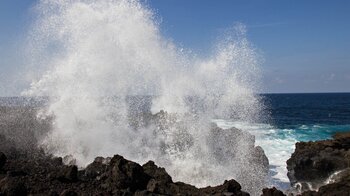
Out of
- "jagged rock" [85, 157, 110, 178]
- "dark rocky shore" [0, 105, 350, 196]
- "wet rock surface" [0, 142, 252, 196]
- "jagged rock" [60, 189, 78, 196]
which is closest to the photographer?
"jagged rock" [60, 189, 78, 196]

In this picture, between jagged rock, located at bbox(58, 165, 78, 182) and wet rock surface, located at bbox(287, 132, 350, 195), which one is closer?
jagged rock, located at bbox(58, 165, 78, 182)

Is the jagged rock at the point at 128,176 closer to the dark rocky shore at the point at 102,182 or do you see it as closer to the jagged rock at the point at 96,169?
the dark rocky shore at the point at 102,182

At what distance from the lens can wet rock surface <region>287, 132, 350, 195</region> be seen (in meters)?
12.9

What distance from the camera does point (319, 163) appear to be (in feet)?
43.4

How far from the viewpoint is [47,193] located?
9.39 m

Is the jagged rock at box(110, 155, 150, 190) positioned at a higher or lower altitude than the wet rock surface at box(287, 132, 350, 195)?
lower

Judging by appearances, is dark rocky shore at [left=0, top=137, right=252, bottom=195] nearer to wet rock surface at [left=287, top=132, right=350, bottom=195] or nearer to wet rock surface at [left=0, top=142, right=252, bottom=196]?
wet rock surface at [left=0, top=142, right=252, bottom=196]

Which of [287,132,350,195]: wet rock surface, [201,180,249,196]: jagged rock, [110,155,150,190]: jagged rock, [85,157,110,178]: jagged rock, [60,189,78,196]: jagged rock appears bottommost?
[60,189,78,196]: jagged rock

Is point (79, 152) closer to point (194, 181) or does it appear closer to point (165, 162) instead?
point (165, 162)

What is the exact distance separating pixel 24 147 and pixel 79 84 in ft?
15.2

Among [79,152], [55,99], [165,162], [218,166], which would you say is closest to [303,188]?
[218,166]

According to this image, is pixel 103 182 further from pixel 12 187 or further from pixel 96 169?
pixel 12 187

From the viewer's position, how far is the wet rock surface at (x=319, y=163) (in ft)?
42.5

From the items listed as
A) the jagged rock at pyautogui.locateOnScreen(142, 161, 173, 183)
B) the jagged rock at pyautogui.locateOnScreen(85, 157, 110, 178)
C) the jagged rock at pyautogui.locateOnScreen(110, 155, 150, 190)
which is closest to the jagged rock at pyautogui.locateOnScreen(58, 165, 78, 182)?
the jagged rock at pyautogui.locateOnScreen(85, 157, 110, 178)
